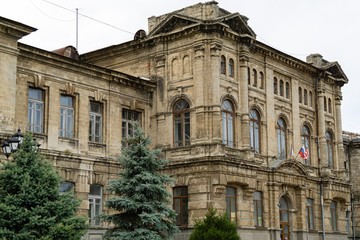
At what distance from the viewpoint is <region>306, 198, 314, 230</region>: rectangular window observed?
4124 cm

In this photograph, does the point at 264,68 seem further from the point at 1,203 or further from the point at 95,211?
the point at 1,203

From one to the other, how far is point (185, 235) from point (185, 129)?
6.13m

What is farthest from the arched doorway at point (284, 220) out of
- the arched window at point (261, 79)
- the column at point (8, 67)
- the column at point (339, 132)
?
the column at point (8, 67)

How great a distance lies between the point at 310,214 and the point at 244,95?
10995 mm

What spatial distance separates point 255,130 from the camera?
38.0m

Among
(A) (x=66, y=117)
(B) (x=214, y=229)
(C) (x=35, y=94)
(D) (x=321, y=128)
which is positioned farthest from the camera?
(D) (x=321, y=128)

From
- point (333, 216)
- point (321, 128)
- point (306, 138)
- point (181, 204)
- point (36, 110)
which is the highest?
point (321, 128)

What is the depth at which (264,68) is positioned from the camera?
39125 mm

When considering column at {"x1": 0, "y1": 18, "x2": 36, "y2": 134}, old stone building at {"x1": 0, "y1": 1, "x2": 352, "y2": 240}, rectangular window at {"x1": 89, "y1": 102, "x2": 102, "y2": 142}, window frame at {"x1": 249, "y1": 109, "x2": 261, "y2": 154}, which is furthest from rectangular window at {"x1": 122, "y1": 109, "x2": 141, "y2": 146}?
column at {"x1": 0, "y1": 18, "x2": 36, "y2": 134}

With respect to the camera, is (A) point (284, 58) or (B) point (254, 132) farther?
(A) point (284, 58)

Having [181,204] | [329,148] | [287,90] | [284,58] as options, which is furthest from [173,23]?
[329,148]

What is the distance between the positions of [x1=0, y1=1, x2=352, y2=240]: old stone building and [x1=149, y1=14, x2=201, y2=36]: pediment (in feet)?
0.22

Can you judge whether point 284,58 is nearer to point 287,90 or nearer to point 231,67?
point 287,90

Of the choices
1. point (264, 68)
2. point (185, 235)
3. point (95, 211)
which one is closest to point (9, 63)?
point (95, 211)
